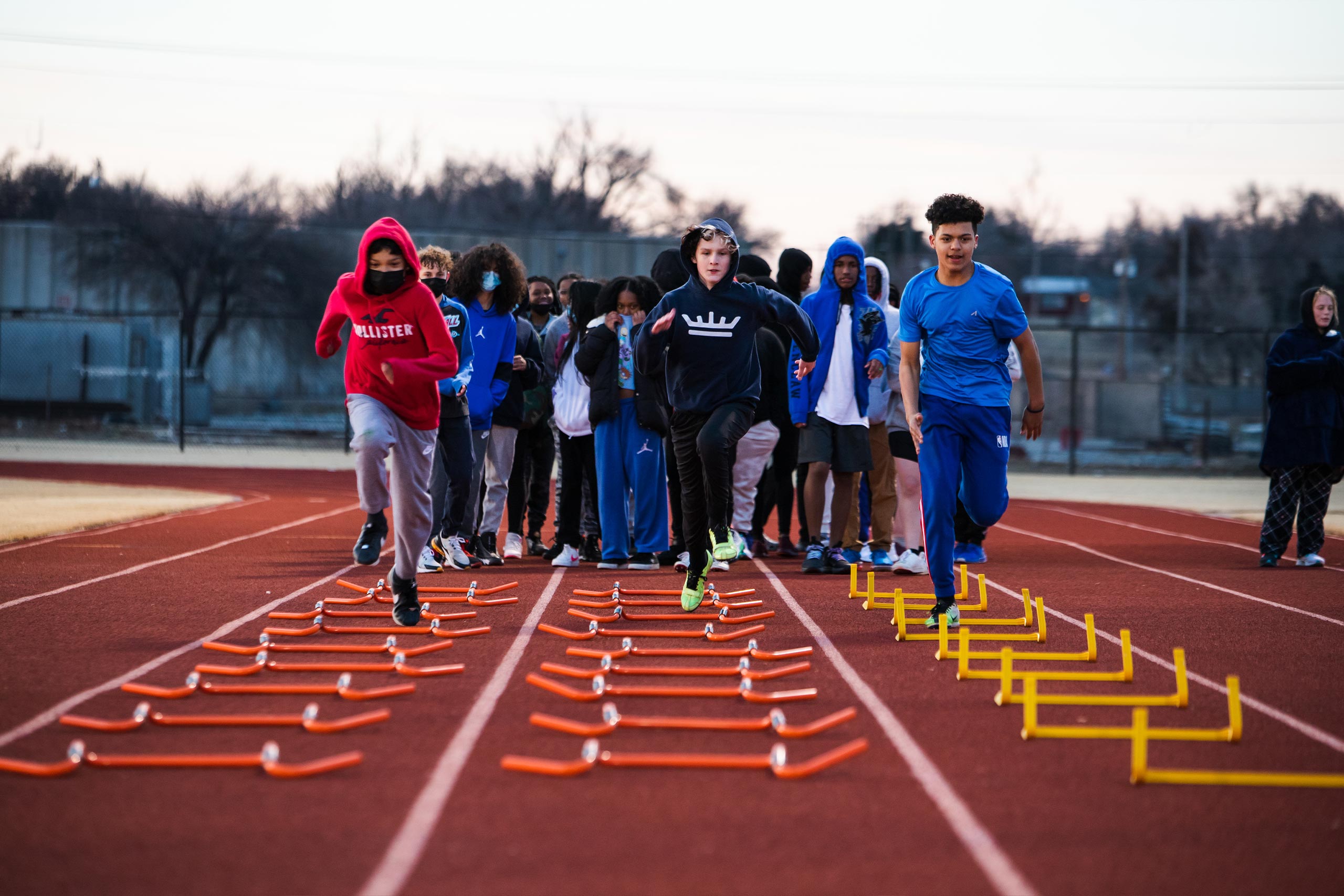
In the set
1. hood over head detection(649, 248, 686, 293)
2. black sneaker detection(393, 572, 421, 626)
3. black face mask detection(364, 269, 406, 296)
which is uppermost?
hood over head detection(649, 248, 686, 293)

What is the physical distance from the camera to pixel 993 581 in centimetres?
940

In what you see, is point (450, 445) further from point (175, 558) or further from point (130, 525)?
point (130, 525)

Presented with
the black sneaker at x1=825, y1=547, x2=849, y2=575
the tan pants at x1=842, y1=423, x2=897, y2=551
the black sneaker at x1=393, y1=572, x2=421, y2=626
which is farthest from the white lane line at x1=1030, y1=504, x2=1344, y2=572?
the black sneaker at x1=393, y1=572, x2=421, y2=626

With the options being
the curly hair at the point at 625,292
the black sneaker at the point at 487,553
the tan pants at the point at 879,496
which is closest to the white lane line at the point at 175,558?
the black sneaker at the point at 487,553

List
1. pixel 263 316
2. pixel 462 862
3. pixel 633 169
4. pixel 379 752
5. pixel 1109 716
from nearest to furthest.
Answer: pixel 462 862, pixel 379 752, pixel 1109 716, pixel 263 316, pixel 633 169

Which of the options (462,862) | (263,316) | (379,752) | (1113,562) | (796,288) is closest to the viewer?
(462,862)

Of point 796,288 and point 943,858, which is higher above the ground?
point 796,288

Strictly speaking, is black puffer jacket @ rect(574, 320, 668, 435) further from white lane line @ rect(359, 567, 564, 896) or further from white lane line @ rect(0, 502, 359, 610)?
white lane line @ rect(359, 567, 564, 896)

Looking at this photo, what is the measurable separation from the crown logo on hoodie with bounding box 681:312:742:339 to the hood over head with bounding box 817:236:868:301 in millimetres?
2088

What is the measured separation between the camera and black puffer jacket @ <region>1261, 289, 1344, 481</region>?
1027cm

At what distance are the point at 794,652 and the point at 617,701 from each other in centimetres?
119

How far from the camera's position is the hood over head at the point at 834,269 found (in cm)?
937

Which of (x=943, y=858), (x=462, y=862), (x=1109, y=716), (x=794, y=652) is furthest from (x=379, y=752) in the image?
(x=1109, y=716)

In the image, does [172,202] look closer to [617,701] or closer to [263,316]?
[263,316]
